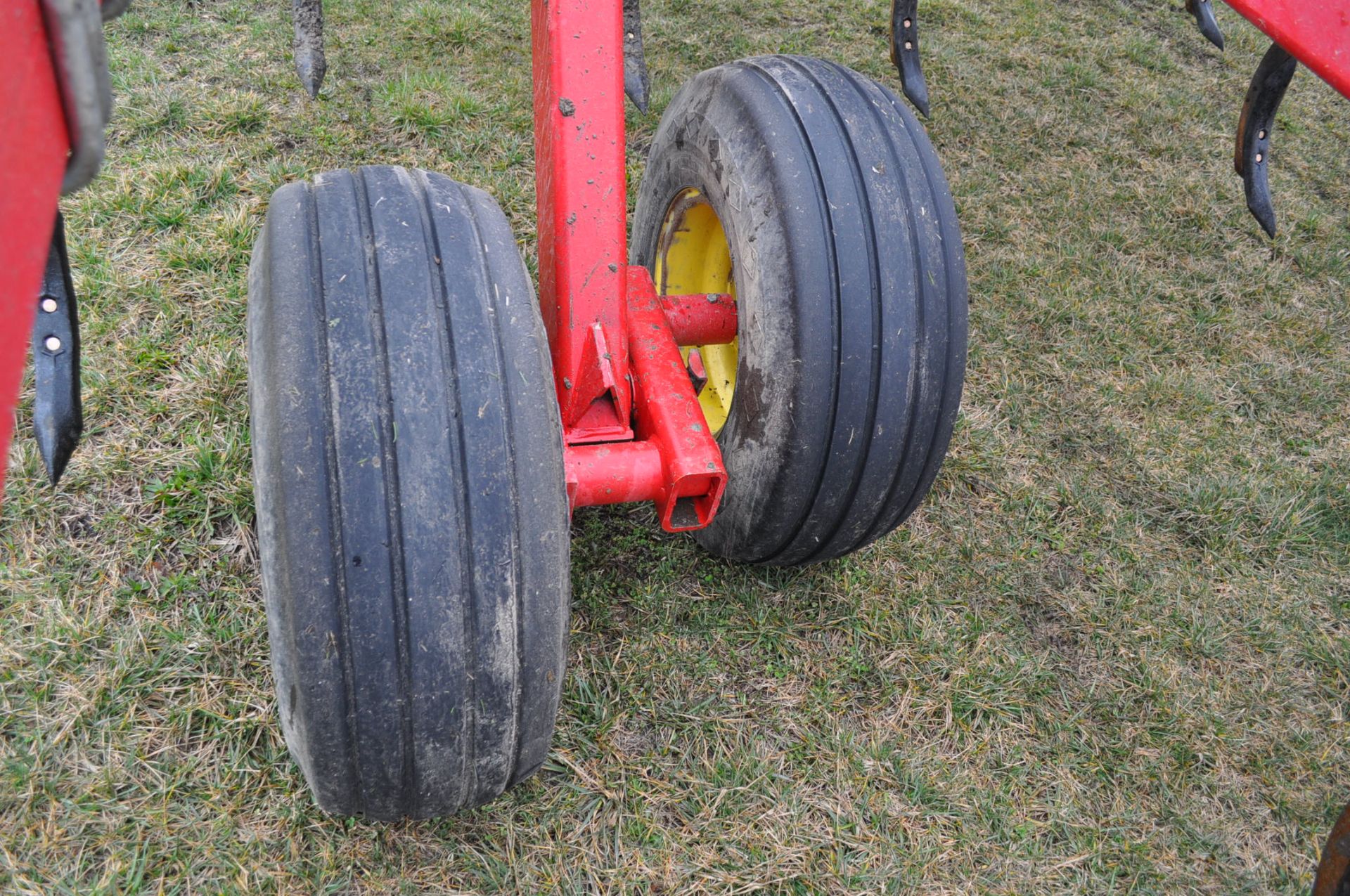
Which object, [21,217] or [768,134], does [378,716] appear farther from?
[768,134]

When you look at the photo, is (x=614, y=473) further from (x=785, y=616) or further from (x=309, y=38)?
(x=309, y=38)

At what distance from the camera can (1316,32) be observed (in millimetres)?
1402


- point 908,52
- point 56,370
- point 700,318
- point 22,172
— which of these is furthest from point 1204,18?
point 22,172

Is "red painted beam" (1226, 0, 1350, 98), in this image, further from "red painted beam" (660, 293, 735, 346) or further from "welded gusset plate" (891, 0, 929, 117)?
"welded gusset plate" (891, 0, 929, 117)

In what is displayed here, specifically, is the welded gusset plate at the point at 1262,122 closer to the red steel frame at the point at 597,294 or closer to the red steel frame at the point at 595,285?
the red steel frame at the point at 597,294

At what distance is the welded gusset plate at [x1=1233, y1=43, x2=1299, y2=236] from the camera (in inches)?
98.8

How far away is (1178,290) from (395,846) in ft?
10.5

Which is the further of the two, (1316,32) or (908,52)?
(908,52)

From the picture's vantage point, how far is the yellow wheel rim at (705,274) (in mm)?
2465

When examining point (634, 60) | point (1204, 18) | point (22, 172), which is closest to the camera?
point (22, 172)

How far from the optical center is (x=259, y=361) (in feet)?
4.41

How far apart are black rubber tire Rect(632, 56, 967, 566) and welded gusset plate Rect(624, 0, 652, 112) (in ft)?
4.99

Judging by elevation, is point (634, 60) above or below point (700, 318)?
above

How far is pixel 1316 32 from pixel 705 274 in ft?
4.76
